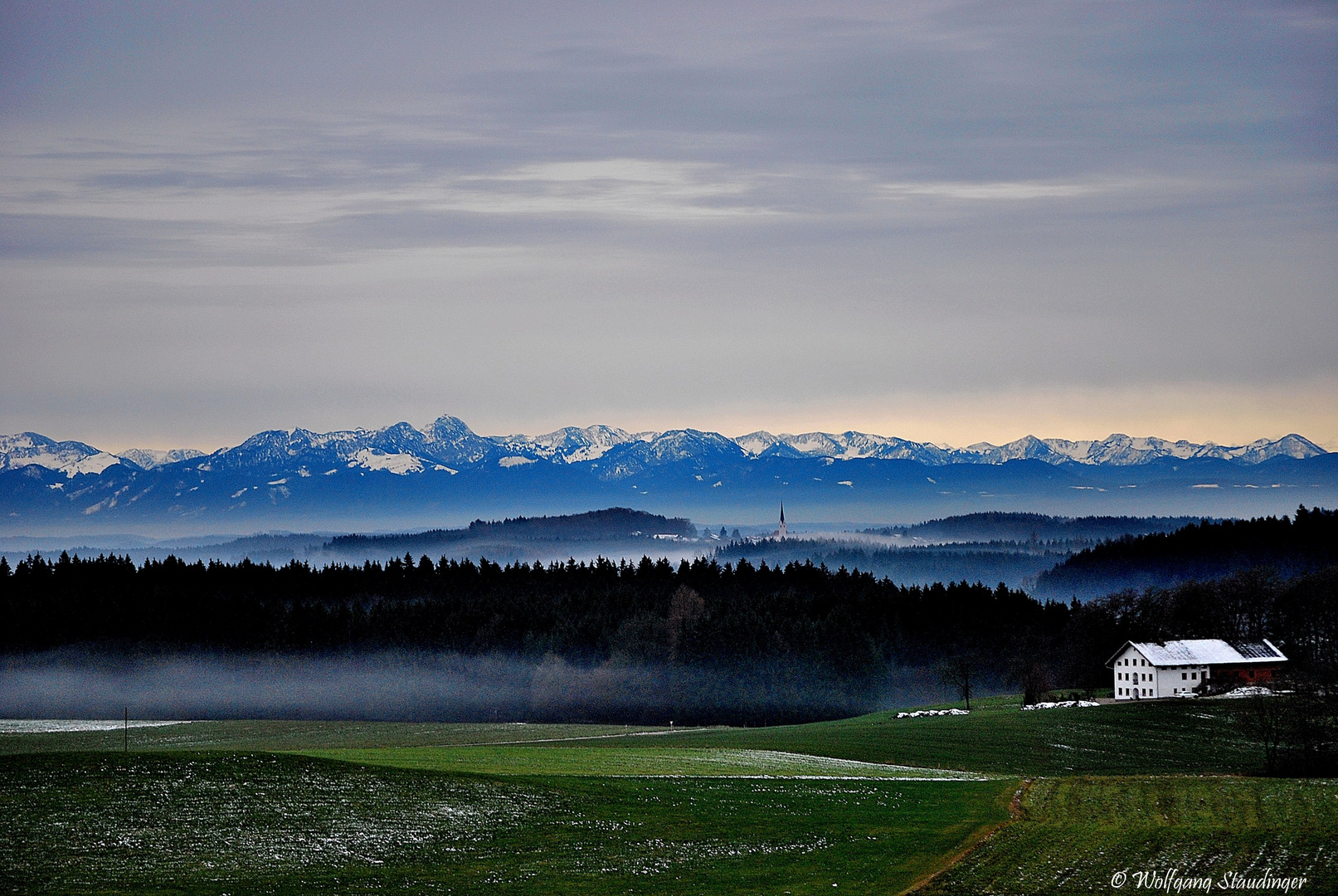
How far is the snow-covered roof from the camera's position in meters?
102

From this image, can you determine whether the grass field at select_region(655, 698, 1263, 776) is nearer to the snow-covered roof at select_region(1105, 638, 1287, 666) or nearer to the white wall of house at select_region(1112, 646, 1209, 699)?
the white wall of house at select_region(1112, 646, 1209, 699)

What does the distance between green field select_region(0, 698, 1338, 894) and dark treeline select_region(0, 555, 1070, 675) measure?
7399 cm

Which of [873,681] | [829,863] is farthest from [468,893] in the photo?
[873,681]

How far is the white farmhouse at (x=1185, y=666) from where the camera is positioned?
10150 cm

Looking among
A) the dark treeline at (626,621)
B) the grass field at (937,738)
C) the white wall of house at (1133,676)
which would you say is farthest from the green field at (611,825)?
the dark treeline at (626,621)

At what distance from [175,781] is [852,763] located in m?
36.2

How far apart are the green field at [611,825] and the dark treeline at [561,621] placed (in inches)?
2913

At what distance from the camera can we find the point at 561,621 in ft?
486

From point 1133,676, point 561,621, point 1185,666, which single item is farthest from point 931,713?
point 561,621

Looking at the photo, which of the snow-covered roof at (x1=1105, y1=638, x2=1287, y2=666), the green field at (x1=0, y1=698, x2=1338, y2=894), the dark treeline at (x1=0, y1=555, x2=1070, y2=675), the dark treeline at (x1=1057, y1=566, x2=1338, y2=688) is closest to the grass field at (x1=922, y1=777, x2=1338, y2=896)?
the green field at (x1=0, y1=698, x2=1338, y2=894)

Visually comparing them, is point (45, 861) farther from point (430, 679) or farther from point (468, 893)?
point (430, 679)

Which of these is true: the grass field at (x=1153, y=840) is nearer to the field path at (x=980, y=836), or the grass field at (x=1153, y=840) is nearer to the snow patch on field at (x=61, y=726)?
the field path at (x=980, y=836)

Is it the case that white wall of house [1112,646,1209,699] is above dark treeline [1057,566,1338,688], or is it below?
below

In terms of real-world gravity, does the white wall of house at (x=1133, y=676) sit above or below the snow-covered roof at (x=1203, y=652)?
below
